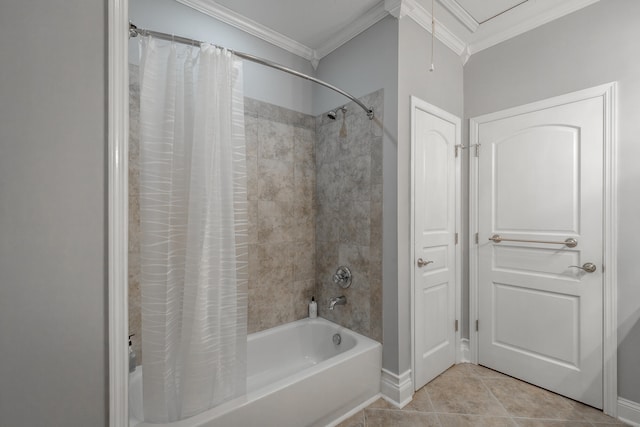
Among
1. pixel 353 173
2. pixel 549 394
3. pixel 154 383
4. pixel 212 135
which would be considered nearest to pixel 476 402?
pixel 549 394

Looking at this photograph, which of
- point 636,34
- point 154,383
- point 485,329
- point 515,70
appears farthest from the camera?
point 485,329

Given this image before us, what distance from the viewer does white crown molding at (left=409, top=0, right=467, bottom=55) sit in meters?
1.91

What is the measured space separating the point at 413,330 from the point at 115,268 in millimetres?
1787

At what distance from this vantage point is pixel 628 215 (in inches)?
65.5

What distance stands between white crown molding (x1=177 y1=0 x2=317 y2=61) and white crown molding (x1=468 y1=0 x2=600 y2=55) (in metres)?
1.39

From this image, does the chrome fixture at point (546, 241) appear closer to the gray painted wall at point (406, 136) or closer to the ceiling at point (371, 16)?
the gray painted wall at point (406, 136)

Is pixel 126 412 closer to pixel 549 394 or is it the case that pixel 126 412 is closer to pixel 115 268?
pixel 115 268

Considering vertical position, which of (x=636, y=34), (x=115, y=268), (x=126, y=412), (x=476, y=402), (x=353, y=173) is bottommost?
(x=476, y=402)

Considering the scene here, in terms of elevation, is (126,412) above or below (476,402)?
above

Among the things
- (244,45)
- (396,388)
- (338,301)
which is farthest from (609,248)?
(244,45)

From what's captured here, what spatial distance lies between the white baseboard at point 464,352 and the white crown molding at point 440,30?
2.46 meters

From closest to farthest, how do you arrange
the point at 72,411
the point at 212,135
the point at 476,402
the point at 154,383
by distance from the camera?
the point at 72,411, the point at 154,383, the point at 212,135, the point at 476,402

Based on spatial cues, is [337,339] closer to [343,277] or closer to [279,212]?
[343,277]

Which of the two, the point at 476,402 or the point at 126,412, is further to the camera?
the point at 476,402
